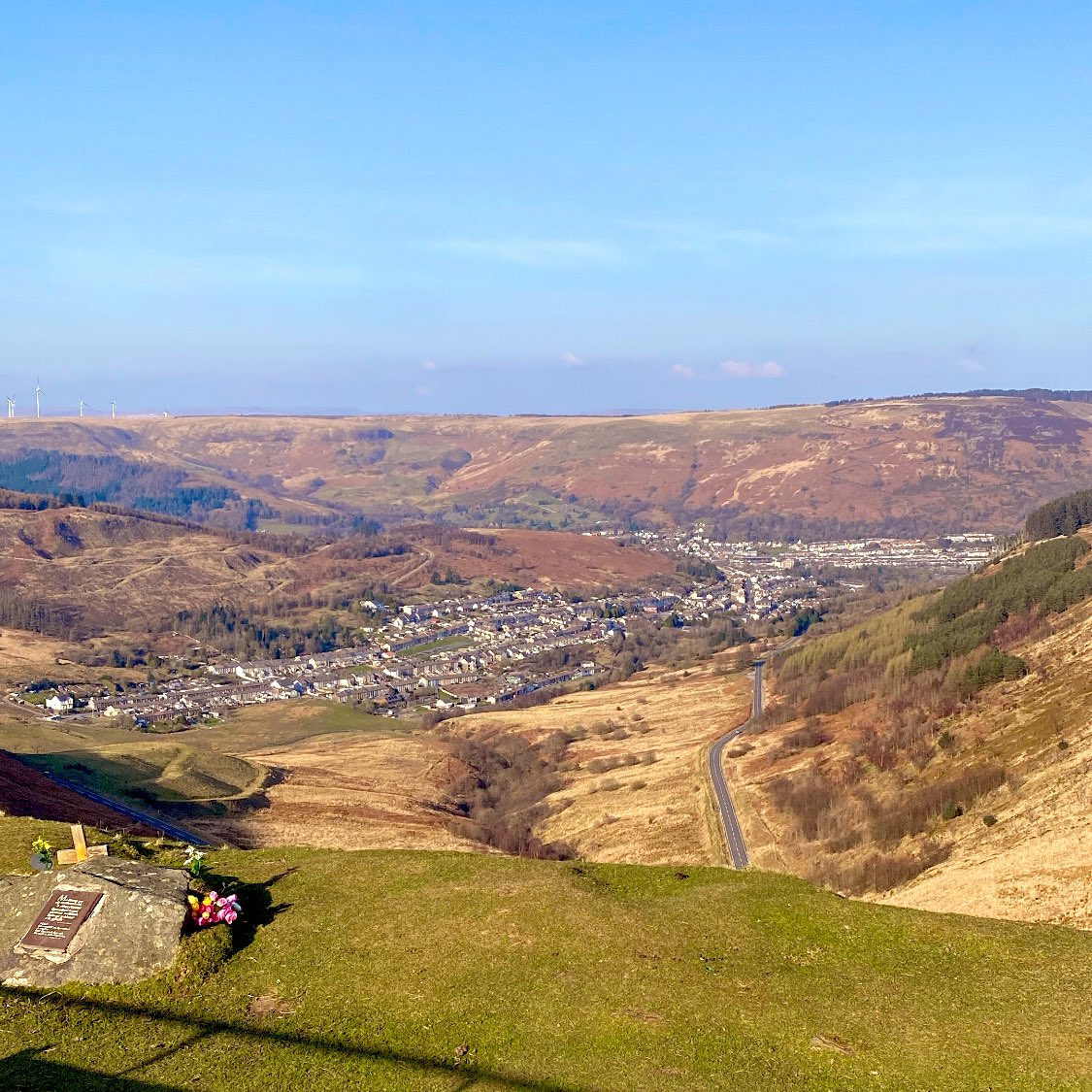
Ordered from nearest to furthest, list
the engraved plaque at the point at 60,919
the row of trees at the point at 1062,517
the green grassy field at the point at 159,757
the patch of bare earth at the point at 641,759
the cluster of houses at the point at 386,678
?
the engraved plaque at the point at 60,919 < the green grassy field at the point at 159,757 < the patch of bare earth at the point at 641,759 < the row of trees at the point at 1062,517 < the cluster of houses at the point at 386,678

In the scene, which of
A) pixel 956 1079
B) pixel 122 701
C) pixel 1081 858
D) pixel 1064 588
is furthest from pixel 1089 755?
pixel 122 701

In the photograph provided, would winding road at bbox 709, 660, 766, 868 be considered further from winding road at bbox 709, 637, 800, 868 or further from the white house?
the white house

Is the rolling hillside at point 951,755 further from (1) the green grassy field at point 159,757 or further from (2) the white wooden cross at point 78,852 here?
(1) the green grassy field at point 159,757

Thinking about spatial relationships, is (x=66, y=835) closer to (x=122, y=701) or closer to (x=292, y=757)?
(x=292, y=757)

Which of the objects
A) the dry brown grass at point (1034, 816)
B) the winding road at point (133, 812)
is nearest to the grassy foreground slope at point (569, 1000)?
the dry brown grass at point (1034, 816)

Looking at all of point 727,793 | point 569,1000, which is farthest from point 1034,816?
point 569,1000

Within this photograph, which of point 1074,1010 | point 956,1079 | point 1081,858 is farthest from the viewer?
point 1081,858
